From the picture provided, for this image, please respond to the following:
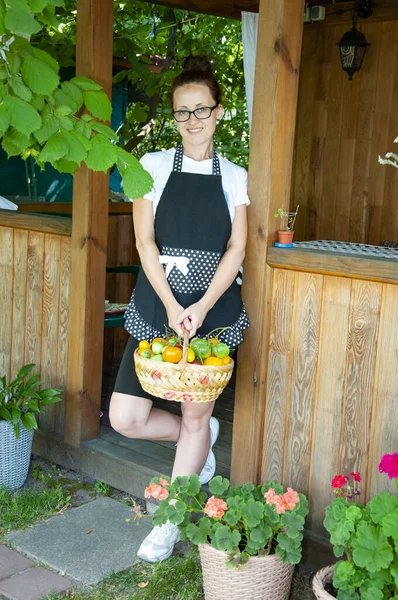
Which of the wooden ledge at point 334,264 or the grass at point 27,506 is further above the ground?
the wooden ledge at point 334,264

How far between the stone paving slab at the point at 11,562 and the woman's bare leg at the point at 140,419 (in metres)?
0.61

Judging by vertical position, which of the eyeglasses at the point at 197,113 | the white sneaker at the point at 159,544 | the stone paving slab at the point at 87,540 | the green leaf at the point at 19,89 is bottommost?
the stone paving slab at the point at 87,540

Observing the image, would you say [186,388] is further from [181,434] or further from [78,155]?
[78,155]

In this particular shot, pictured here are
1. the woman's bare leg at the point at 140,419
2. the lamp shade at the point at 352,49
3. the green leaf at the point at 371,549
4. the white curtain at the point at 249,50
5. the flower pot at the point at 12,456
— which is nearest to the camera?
the green leaf at the point at 371,549

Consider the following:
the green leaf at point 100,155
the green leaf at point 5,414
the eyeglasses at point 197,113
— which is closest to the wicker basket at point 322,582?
the green leaf at point 100,155

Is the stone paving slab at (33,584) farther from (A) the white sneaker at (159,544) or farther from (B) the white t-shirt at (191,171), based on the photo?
(B) the white t-shirt at (191,171)

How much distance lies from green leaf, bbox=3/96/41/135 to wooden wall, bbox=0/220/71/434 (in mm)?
1286

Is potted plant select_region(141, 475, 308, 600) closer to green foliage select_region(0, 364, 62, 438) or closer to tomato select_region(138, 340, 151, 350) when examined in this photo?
tomato select_region(138, 340, 151, 350)

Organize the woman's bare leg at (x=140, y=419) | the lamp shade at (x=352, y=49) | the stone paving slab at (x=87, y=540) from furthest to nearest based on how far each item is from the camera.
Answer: the lamp shade at (x=352, y=49) < the woman's bare leg at (x=140, y=419) < the stone paving slab at (x=87, y=540)

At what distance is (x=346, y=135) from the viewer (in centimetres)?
638

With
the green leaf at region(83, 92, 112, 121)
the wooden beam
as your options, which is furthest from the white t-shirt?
the wooden beam

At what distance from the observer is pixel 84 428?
162 inches

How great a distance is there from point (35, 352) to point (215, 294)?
1669 millimetres

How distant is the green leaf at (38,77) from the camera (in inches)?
116
